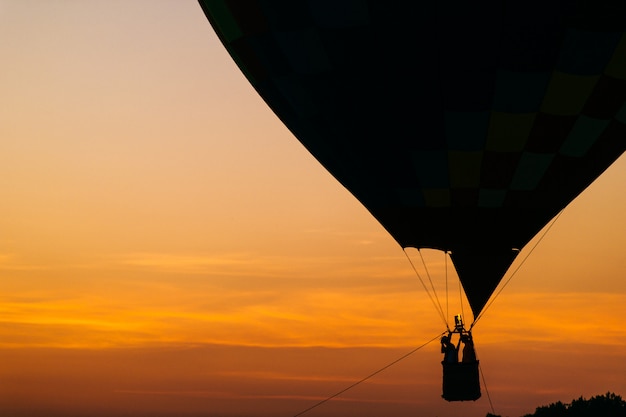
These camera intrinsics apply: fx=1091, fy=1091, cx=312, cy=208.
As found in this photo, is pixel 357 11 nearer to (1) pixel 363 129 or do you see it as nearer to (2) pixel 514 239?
(1) pixel 363 129

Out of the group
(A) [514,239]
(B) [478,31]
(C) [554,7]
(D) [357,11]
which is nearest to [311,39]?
(D) [357,11]

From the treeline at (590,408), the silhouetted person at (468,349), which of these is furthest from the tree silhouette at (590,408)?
the silhouetted person at (468,349)

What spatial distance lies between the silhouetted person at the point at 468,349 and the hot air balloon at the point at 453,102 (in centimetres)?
61

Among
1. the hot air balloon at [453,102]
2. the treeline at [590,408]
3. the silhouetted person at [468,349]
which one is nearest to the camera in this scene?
the hot air balloon at [453,102]

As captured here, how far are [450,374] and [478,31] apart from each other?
5.35 m

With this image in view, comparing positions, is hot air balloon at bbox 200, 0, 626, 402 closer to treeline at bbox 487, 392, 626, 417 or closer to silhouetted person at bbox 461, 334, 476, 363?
silhouetted person at bbox 461, 334, 476, 363

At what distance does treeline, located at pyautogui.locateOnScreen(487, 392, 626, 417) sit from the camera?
35156mm

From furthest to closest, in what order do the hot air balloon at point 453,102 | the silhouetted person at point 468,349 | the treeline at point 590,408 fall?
the treeline at point 590,408 < the silhouetted person at point 468,349 < the hot air balloon at point 453,102

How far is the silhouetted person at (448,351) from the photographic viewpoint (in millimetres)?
17047

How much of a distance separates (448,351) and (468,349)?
1.03 ft

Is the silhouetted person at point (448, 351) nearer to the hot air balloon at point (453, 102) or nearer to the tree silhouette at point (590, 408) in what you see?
the hot air balloon at point (453, 102)

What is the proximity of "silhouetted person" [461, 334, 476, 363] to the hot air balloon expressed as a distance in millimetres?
612

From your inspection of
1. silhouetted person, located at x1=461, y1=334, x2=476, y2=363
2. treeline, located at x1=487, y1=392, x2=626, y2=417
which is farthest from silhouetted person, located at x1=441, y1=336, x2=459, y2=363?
treeline, located at x1=487, y1=392, x2=626, y2=417

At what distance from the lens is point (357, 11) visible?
50.1 ft
